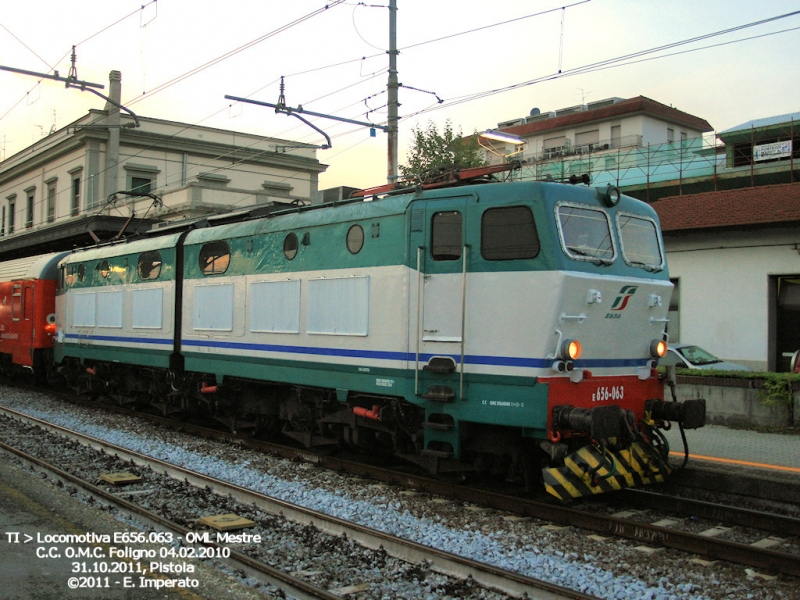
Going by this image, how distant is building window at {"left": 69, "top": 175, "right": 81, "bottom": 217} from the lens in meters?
42.2

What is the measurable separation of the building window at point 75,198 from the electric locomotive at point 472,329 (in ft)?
115

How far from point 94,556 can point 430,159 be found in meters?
26.3

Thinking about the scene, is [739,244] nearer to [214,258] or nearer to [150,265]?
[214,258]

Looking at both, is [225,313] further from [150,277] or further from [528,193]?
[528,193]

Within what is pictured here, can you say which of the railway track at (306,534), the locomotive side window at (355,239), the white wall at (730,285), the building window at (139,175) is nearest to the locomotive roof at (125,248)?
the railway track at (306,534)

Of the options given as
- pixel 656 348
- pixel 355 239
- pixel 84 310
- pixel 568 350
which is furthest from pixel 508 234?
pixel 84 310

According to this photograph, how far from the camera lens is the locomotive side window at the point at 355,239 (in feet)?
30.4

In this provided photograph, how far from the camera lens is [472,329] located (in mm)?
7973

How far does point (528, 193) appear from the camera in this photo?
7750 millimetres

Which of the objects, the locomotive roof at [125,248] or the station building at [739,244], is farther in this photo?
the station building at [739,244]

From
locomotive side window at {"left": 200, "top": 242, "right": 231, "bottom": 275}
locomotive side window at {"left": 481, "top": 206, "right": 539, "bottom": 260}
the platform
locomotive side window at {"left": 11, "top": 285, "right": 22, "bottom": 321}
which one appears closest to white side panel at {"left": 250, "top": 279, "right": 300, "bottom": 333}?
locomotive side window at {"left": 200, "top": 242, "right": 231, "bottom": 275}

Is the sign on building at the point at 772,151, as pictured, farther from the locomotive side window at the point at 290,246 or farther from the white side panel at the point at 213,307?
the white side panel at the point at 213,307

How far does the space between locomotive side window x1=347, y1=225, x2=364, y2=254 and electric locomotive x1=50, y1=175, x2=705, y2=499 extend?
26mm

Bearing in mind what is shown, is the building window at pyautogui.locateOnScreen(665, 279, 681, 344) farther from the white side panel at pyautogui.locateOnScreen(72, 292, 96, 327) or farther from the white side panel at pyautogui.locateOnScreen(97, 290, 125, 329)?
the white side panel at pyautogui.locateOnScreen(72, 292, 96, 327)
